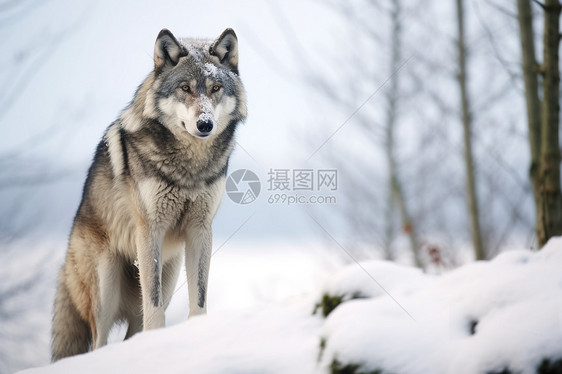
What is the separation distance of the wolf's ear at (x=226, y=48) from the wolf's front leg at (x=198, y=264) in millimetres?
1166

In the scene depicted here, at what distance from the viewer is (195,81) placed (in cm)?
347

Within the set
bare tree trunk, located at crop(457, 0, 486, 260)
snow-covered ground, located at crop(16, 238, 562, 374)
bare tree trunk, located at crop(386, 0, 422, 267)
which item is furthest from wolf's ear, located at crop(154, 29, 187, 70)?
bare tree trunk, located at crop(386, 0, 422, 267)

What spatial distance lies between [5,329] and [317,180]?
3.03 meters

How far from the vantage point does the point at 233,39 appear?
Answer: 3609mm

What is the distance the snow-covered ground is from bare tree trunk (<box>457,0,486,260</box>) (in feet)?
6.01

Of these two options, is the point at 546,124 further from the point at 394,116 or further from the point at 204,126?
the point at 394,116

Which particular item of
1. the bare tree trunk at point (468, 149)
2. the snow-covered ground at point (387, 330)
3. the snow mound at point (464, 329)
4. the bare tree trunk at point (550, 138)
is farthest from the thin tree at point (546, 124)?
the bare tree trunk at point (468, 149)

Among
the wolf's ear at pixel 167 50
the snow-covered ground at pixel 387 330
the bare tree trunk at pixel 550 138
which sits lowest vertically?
the snow-covered ground at pixel 387 330

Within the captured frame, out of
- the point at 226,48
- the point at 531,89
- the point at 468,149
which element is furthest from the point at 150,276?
the point at 468,149

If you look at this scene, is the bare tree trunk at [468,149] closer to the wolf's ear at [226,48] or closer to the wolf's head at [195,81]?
the wolf's head at [195,81]

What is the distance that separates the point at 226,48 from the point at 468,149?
276cm

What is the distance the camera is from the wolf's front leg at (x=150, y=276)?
3.56m

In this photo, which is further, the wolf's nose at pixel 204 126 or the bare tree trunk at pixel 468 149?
the bare tree trunk at pixel 468 149

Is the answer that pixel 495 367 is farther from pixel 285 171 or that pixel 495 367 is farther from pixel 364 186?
pixel 364 186
